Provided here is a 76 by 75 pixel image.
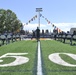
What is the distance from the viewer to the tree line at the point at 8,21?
9644cm

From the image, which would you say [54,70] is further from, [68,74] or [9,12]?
[9,12]

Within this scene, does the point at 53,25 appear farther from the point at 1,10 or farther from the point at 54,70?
the point at 54,70

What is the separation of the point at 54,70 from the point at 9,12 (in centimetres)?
9459

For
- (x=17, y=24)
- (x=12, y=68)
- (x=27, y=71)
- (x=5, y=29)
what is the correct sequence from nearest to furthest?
(x=27, y=71)
(x=12, y=68)
(x=5, y=29)
(x=17, y=24)

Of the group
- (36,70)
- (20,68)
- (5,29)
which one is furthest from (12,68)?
(5,29)

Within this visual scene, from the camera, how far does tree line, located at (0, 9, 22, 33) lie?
9644 centimetres

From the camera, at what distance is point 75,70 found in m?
9.44

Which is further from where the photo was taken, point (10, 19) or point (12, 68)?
point (10, 19)

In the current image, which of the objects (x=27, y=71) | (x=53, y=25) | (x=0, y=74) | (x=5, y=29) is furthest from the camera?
(x=5, y=29)

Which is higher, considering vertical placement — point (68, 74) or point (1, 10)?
point (1, 10)

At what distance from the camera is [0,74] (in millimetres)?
8578

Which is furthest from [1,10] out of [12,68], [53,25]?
[12,68]

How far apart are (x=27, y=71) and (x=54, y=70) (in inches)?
35.8

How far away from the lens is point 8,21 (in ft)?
323
